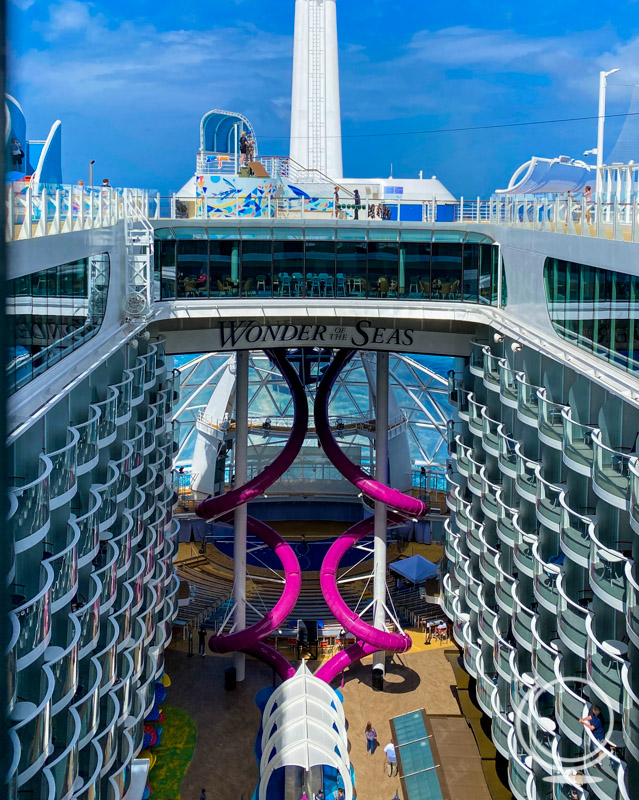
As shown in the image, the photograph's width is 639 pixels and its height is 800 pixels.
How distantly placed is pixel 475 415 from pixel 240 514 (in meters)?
9.36

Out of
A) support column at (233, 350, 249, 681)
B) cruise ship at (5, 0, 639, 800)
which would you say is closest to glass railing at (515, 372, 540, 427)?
cruise ship at (5, 0, 639, 800)

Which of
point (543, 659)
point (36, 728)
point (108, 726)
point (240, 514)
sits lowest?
point (108, 726)

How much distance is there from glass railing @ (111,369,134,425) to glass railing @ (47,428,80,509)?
4388 millimetres

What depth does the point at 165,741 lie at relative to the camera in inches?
1075

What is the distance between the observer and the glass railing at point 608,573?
14.1 m

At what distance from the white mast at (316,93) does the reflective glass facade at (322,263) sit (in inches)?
902

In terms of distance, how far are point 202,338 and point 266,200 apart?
488 cm

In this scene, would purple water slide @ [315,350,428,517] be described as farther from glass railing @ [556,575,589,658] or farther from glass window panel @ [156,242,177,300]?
glass railing @ [556,575,589,658]

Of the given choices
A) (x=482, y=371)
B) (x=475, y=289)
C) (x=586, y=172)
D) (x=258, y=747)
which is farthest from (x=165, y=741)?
(x=586, y=172)

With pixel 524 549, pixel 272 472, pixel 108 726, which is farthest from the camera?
pixel 272 472

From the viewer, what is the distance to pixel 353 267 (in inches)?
1184

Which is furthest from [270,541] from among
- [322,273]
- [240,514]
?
[322,273]

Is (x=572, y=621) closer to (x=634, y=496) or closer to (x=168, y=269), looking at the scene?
(x=634, y=496)

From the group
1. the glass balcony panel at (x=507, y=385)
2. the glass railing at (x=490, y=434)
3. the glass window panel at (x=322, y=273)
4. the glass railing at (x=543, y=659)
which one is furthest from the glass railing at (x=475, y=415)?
the glass railing at (x=543, y=659)
